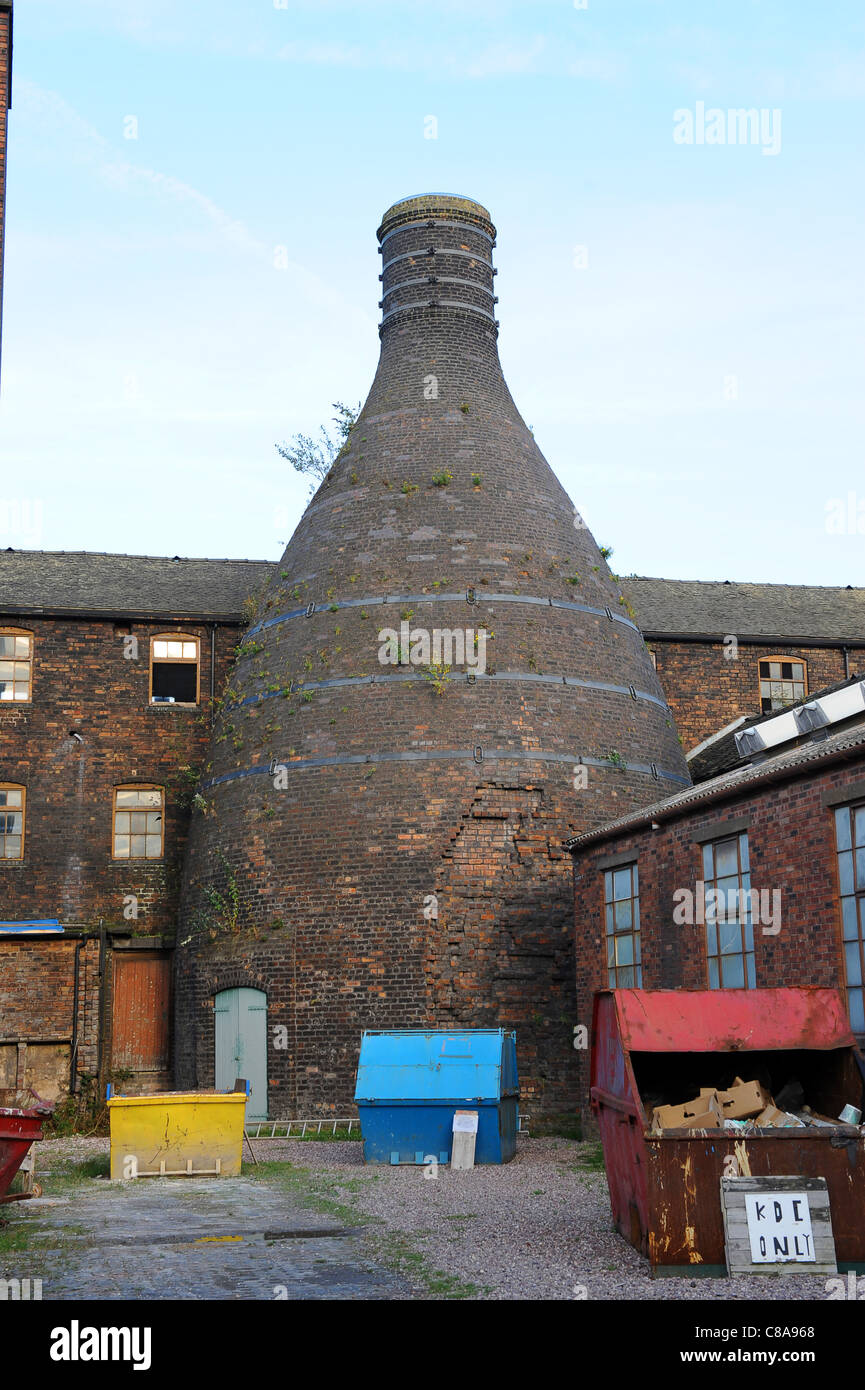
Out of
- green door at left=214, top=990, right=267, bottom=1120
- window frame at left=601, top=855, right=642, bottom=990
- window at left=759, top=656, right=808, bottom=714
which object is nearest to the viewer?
window frame at left=601, top=855, right=642, bottom=990

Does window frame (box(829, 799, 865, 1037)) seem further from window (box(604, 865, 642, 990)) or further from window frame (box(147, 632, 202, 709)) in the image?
window frame (box(147, 632, 202, 709))

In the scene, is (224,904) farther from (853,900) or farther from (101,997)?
(853,900)

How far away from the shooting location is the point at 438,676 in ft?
66.7

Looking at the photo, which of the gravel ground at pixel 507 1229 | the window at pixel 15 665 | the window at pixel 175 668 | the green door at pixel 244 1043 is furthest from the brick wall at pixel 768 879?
the window at pixel 15 665

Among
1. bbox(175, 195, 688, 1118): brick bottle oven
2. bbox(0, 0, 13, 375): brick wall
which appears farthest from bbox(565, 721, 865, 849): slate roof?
bbox(0, 0, 13, 375): brick wall

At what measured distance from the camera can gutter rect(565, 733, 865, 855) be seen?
1256cm

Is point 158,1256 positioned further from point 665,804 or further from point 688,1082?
point 665,804

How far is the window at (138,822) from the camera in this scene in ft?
80.0

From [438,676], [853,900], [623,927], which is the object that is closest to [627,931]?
[623,927]

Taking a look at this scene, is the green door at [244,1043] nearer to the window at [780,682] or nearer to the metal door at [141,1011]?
the metal door at [141,1011]

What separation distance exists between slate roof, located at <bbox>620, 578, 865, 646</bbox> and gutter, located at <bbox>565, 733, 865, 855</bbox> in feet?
28.8

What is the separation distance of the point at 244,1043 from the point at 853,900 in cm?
1053

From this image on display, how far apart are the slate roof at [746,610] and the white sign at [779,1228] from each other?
18.3 metres

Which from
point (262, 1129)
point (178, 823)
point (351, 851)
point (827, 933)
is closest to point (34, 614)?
point (178, 823)
